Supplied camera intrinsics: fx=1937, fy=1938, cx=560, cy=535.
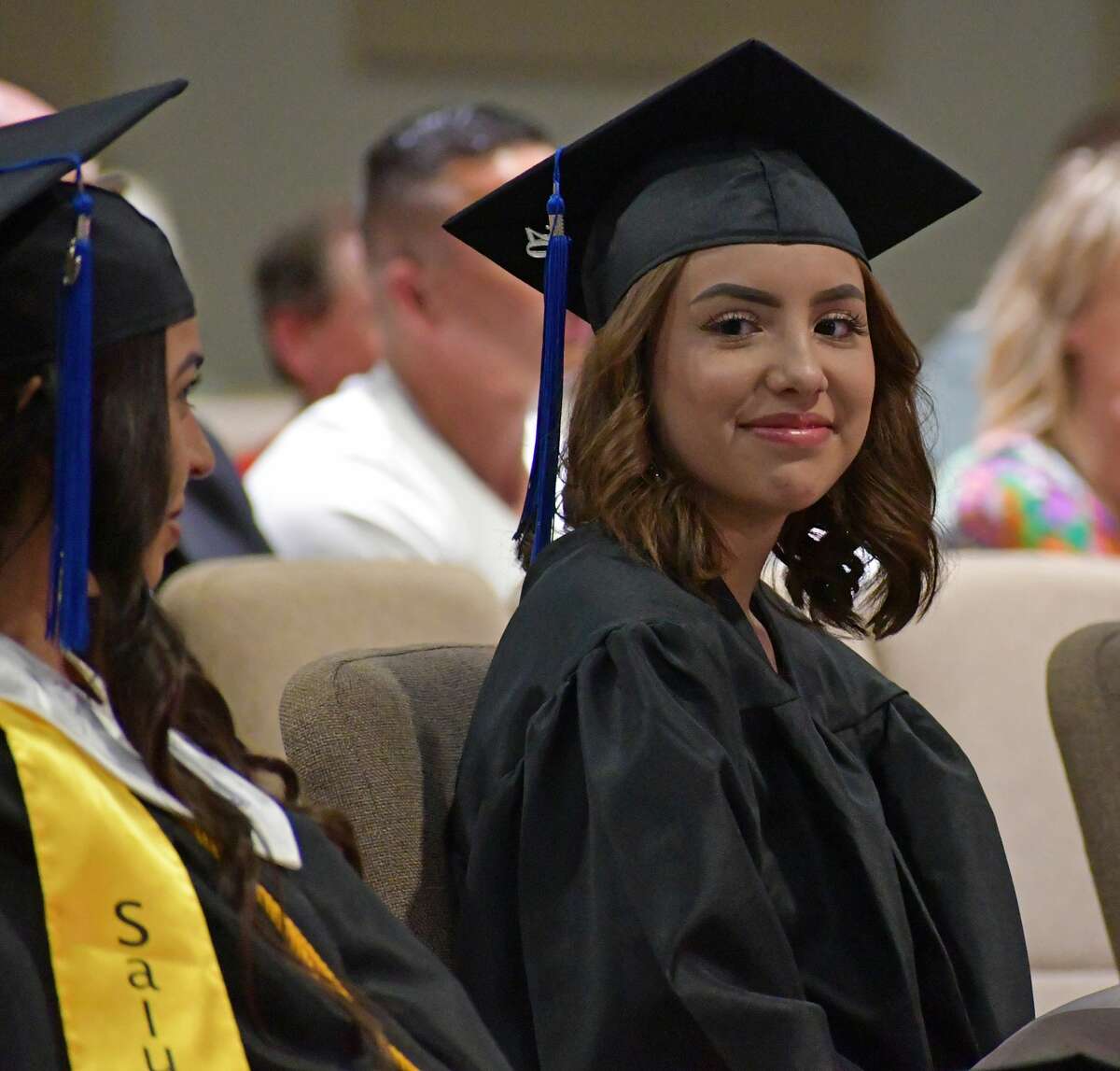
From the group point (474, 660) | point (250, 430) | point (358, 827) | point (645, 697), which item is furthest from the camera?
point (250, 430)

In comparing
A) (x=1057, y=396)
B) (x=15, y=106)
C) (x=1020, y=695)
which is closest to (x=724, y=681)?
(x=1020, y=695)

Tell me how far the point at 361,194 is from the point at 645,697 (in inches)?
98.7

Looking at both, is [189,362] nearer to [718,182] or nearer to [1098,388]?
[718,182]

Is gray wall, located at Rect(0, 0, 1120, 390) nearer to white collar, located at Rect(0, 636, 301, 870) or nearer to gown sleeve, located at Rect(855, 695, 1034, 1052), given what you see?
gown sleeve, located at Rect(855, 695, 1034, 1052)

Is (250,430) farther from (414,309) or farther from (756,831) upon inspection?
(756,831)

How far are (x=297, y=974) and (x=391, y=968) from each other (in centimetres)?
12

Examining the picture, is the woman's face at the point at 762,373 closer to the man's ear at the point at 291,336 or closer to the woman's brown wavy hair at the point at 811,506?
the woman's brown wavy hair at the point at 811,506

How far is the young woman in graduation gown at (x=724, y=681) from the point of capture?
1.52 m

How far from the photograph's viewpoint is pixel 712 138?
5.82 ft

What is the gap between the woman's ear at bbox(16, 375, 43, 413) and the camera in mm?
1300

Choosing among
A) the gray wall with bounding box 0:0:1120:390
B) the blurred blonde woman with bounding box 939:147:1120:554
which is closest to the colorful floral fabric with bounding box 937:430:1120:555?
the blurred blonde woman with bounding box 939:147:1120:554

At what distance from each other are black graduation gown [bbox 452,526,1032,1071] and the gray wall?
15.1ft

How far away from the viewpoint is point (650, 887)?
1.51 m

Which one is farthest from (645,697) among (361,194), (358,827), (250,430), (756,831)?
(250,430)
